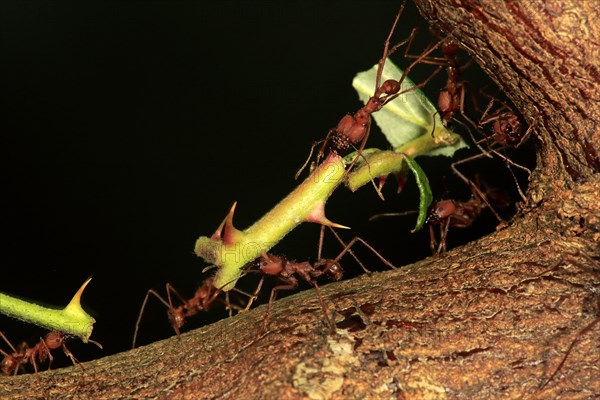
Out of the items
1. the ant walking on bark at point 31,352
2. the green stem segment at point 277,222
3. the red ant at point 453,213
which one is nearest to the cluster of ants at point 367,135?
the red ant at point 453,213

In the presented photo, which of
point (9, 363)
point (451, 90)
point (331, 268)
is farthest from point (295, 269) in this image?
point (9, 363)

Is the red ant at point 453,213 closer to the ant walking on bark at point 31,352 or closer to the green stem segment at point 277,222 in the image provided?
the green stem segment at point 277,222

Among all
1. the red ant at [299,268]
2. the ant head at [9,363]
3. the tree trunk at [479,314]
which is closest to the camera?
the tree trunk at [479,314]

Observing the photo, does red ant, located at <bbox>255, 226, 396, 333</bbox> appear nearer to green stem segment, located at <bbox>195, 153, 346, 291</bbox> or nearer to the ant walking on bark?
green stem segment, located at <bbox>195, 153, 346, 291</bbox>

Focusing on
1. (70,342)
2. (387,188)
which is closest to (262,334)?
(70,342)

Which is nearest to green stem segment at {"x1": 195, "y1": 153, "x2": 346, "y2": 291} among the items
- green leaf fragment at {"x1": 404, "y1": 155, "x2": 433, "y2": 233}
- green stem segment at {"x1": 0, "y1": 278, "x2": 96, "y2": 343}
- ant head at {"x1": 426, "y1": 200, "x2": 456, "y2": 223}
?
green leaf fragment at {"x1": 404, "y1": 155, "x2": 433, "y2": 233}

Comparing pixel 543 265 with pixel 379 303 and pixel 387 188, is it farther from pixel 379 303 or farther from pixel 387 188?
pixel 387 188

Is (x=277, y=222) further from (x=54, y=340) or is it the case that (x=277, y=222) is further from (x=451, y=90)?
(x=54, y=340)
